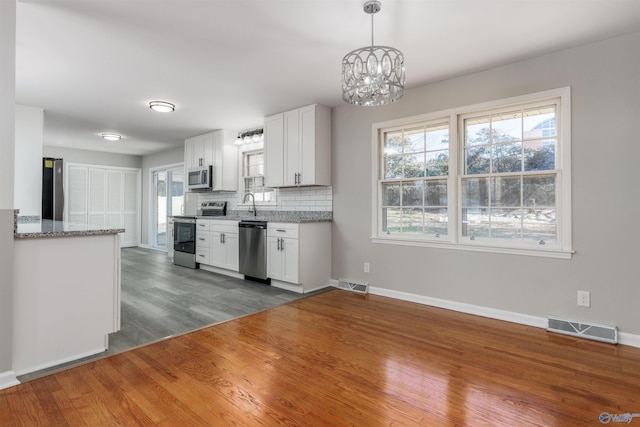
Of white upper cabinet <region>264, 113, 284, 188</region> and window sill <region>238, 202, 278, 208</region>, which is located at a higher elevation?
white upper cabinet <region>264, 113, 284, 188</region>

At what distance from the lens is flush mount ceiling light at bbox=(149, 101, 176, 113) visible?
171 inches

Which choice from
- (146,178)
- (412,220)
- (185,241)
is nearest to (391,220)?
(412,220)

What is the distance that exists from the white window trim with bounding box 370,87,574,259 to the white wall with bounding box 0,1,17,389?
3.32 meters

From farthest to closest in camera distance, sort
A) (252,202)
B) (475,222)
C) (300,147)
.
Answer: (252,202)
(300,147)
(475,222)

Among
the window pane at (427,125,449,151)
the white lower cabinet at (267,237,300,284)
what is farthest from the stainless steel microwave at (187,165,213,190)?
the window pane at (427,125,449,151)

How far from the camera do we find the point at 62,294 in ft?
7.54

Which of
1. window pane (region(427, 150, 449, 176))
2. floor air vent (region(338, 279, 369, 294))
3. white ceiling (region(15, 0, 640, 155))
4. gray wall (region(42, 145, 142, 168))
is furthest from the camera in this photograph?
gray wall (region(42, 145, 142, 168))

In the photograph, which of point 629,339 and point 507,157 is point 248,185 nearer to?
point 507,157

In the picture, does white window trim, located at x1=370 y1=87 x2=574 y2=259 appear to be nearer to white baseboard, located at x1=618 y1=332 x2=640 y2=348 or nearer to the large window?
the large window

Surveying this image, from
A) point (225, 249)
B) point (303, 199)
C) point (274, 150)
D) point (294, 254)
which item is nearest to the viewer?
point (294, 254)

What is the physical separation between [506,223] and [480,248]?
1.13 feet

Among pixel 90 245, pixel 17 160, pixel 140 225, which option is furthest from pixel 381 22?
pixel 140 225

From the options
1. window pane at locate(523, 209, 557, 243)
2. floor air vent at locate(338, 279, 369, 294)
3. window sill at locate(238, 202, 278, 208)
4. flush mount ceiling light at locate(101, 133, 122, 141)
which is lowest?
floor air vent at locate(338, 279, 369, 294)

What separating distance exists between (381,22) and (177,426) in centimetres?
286
